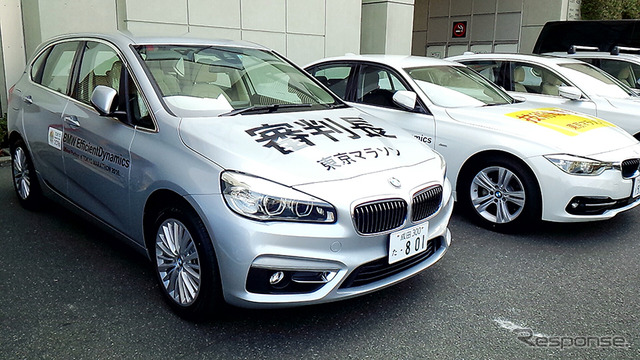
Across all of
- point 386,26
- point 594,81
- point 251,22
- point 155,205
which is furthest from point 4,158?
point 386,26

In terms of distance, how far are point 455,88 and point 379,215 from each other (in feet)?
9.89

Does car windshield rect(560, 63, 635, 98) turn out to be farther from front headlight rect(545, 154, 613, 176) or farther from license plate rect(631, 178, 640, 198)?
front headlight rect(545, 154, 613, 176)

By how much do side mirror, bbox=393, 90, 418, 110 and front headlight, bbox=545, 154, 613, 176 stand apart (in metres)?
1.32

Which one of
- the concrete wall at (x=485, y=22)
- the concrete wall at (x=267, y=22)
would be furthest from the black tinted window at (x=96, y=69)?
the concrete wall at (x=485, y=22)

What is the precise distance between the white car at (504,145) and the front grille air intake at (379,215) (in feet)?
6.51

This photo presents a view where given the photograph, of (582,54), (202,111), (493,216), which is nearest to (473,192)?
(493,216)

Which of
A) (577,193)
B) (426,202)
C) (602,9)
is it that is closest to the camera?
(426,202)

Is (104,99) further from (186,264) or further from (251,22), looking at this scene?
(251,22)

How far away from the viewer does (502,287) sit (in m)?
3.65

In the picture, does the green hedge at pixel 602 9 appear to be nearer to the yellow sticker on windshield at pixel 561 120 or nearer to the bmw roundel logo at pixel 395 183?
the yellow sticker on windshield at pixel 561 120

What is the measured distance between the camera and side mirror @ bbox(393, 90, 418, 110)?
4.99m

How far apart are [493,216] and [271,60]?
232 cm

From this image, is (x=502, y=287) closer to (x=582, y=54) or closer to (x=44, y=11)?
(x=582, y=54)

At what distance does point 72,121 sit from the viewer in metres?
3.85
